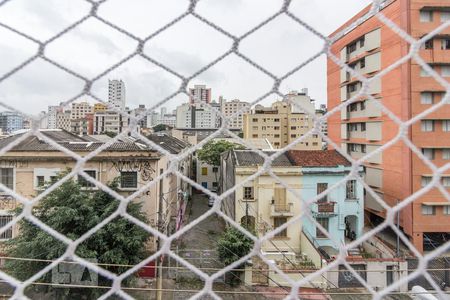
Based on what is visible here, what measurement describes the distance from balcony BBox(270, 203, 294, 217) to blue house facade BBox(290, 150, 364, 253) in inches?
7.6

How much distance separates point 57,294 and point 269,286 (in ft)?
5.89

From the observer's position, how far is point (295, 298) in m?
0.38

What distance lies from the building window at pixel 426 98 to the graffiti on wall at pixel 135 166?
138 inches

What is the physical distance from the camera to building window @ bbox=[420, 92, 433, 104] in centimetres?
427

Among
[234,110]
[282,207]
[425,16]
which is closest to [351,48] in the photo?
[425,16]

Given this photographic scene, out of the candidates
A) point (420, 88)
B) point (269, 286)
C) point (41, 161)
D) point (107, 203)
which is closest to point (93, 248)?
point (107, 203)

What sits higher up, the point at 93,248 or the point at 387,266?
the point at 93,248

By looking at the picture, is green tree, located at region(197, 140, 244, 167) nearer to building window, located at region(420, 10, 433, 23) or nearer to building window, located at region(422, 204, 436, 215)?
building window, located at region(422, 204, 436, 215)

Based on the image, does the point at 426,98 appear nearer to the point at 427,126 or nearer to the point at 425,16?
the point at 427,126

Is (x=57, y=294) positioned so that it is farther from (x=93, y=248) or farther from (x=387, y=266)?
(x=387, y=266)

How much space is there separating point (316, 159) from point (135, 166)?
2.13m

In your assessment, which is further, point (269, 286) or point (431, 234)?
point (431, 234)

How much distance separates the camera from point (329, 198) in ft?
12.5

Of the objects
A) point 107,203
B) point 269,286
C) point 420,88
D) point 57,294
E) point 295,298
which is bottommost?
point 269,286
